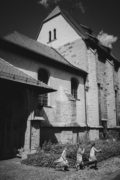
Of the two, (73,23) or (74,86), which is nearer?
(74,86)

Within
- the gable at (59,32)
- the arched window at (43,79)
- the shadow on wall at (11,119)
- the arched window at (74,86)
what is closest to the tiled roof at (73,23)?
the gable at (59,32)

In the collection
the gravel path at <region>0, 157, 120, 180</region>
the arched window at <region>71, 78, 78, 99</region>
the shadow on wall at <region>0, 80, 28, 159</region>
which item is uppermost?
the arched window at <region>71, 78, 78, 99</region>

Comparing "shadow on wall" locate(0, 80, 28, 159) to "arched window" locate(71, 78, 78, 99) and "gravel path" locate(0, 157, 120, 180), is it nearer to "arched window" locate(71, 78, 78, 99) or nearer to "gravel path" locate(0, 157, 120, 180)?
"gravel path" locate(0, 157, 120, 180)

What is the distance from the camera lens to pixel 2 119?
1100 centimetres

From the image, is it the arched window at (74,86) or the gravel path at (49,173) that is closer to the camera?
the gravel path at (49,173)

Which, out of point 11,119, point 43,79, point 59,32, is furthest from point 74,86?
point 11,119

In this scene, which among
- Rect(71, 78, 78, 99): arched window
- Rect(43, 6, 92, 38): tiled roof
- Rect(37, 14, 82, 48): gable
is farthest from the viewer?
Rect(37, 14, 82, 48): gable

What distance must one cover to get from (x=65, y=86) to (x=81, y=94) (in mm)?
2303

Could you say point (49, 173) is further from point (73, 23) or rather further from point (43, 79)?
point (73, 23)

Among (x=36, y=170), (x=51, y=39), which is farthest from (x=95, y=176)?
(x=51, y=39)

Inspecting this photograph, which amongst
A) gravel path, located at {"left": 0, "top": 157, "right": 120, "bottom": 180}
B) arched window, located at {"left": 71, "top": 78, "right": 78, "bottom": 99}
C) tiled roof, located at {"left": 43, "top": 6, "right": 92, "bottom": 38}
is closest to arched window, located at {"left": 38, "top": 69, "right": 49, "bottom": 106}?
arched window, located at {"left": 71, "top": 78, "right": 78, "bottom": 99}

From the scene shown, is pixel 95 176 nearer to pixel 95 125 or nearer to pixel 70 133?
pixel 70 133

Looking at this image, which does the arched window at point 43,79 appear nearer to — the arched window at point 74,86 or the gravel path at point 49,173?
the arched window at point 74,86

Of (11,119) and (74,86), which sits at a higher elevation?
(74,86)
